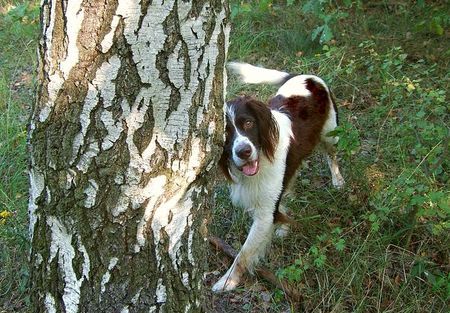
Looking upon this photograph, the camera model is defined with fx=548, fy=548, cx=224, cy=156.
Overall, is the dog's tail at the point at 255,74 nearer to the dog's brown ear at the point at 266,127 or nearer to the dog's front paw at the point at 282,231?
the dog's brown ear at the point at 266,127

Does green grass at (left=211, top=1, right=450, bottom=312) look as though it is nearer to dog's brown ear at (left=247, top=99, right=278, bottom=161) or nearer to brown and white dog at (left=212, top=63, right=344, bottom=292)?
brown and white dog at (left=212, top=63, right=344, bottom=292)

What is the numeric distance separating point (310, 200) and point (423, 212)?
0.92 m

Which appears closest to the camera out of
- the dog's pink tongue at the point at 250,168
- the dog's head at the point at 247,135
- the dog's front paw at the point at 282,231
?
the dog's head at the point at 247,135

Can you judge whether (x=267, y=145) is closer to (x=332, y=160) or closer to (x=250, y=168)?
(x=250, y=168)

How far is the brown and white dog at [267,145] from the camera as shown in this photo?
9.18ft

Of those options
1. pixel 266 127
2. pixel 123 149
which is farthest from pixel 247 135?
pixel 123 149

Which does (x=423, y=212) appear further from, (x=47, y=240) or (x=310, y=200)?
(x=47, y=240)

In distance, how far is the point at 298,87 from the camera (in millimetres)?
3557

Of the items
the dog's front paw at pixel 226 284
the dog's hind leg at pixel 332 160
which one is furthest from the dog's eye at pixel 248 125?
the dog's hind leg at pixel 332 160

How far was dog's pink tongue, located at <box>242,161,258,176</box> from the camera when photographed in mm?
2828

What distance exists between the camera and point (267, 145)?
2957mm

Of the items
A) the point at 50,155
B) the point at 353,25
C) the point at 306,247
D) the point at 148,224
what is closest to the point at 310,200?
the point at 306,247

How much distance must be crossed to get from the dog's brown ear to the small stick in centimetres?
55

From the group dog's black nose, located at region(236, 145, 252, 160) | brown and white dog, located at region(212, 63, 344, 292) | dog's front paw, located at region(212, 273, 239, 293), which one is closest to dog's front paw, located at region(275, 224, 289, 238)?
brown and white dog, located at region(212, 63, 344, 292)
